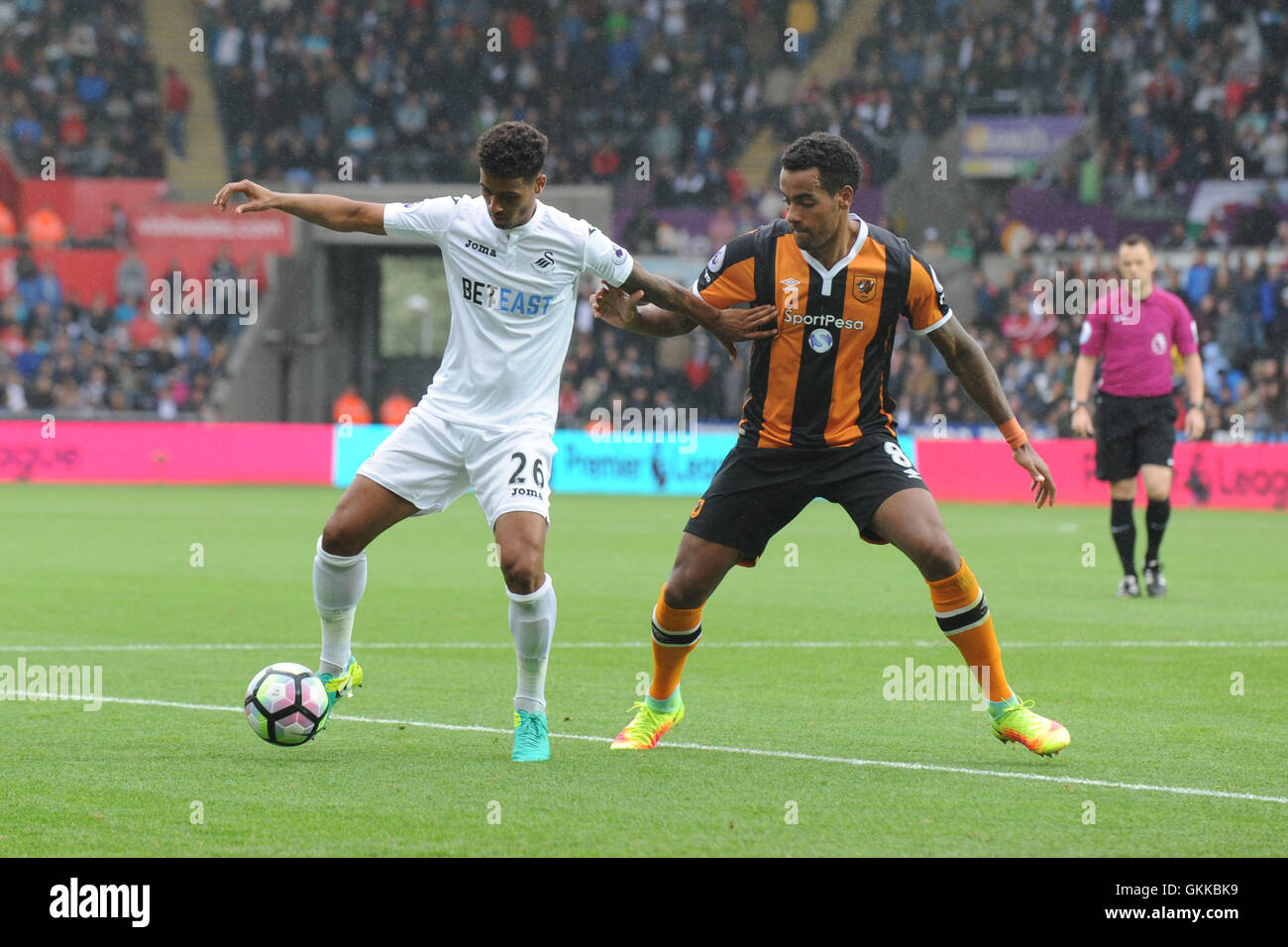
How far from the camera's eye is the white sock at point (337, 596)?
22.0 ft

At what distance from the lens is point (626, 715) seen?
7.32 m

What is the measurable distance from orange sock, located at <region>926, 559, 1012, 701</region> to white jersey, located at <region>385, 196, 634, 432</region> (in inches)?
63.8

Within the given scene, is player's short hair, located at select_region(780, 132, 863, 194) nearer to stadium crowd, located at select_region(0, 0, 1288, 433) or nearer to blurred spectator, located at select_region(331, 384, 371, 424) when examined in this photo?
stadium crowd, located at select_region(0, 0, 1288, 433)

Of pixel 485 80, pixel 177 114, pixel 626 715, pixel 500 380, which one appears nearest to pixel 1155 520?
pixel 626 715

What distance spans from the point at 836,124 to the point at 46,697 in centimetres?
2341

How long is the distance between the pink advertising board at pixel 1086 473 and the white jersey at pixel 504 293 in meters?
14.6

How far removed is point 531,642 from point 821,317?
160 centimetres

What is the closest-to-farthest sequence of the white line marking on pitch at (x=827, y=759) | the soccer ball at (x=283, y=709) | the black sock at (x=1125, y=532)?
1. the white line marking on pitch at (x=827, y=759)
2. the soccer ball at (x=283, y=709)
3. the black sock at (x=1125, y=532)

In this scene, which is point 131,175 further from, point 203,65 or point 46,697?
point 46,697

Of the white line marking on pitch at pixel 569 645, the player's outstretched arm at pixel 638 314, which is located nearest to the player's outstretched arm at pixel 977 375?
the player's outstretched arm at pixel 638 314

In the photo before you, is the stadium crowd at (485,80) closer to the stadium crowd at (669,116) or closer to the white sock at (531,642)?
the stadium crowd at (669,116)

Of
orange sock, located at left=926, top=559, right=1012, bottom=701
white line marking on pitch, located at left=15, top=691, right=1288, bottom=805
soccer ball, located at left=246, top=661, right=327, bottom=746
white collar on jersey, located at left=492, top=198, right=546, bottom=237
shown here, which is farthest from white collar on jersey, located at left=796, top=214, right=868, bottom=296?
soccer ball, located at left=246, top=661, right=327, bottom=746

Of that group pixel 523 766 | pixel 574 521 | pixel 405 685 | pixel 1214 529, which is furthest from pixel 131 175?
pixel 523 766

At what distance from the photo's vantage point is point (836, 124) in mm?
29219
